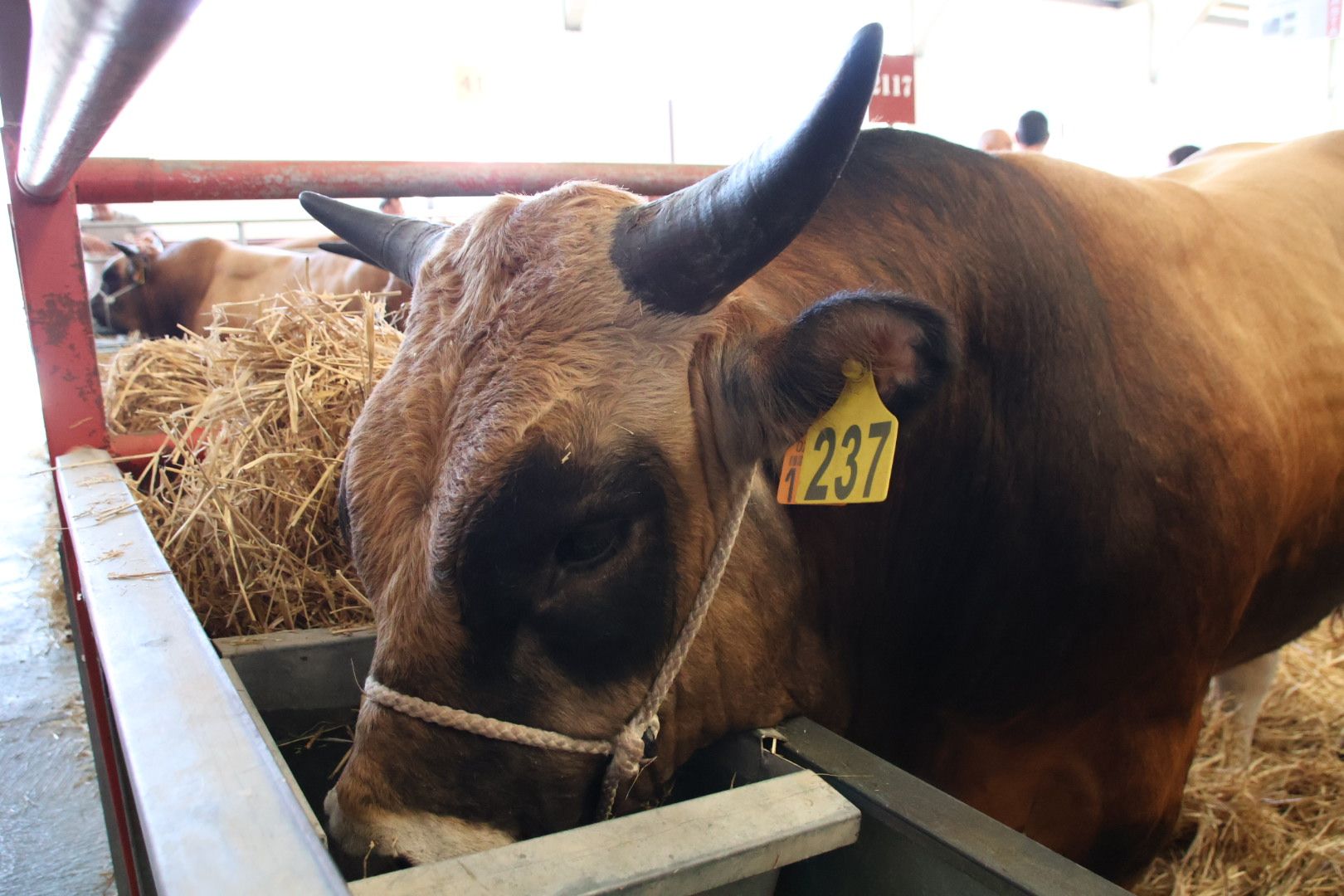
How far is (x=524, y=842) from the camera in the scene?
105 cm

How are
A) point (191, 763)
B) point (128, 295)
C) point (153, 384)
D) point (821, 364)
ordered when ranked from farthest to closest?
1. point (128, 295)
2. point (153, 384)
3. point (821, 364)
4. point (191, 763)

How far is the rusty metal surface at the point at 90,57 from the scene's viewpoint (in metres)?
0.61

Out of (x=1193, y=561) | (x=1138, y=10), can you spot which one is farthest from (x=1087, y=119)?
(x=1193, y=561)

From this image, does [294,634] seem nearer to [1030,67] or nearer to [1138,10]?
[1030,67]

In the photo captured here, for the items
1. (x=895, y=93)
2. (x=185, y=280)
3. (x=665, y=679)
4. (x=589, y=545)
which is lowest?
(x=185, y=280)


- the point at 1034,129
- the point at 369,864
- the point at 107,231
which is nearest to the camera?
the point at 369,864

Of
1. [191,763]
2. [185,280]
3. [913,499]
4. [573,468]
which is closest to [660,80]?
[185,280]

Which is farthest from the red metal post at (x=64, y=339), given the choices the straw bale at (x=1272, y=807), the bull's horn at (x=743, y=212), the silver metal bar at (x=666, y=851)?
the straw bale at (x=1272, y=807)

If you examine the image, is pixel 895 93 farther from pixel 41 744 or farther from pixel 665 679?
pixel 41 744

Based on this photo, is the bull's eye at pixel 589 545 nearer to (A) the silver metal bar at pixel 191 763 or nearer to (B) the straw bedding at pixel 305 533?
(A) the silver metal bar at pixel 191 763

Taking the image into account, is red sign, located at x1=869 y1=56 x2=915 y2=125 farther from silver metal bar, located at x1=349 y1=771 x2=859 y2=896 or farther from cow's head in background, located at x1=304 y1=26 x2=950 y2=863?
silver metal bar, located at x1=349 y1=771 x2=859 y2=896

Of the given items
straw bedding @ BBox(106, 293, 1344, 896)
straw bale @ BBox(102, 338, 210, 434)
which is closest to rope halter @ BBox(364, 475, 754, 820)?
straw bedding @ BBox(106, 293, 1344, 896)

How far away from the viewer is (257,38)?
534 inches

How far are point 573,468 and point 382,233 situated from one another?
1048 mm
